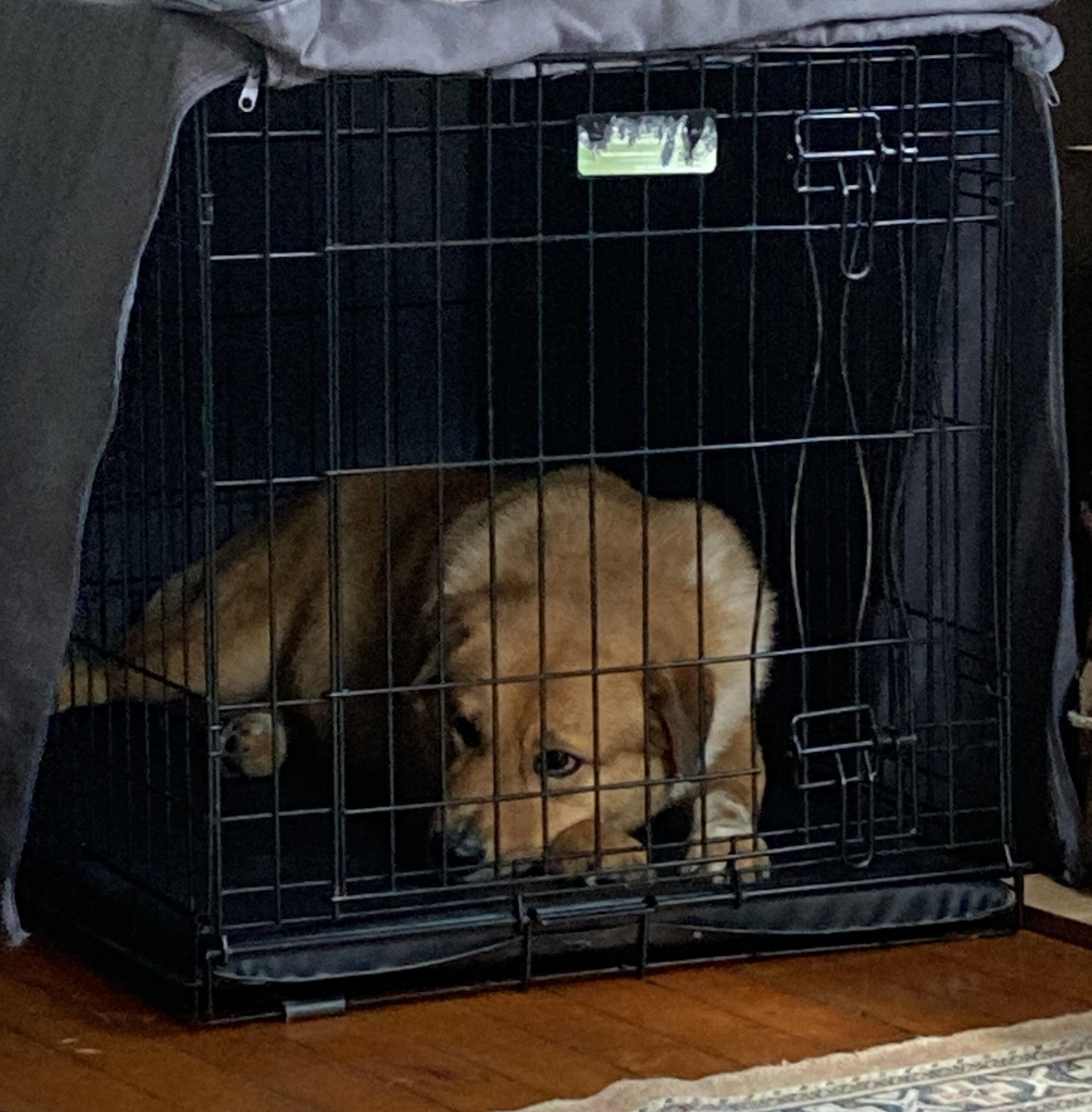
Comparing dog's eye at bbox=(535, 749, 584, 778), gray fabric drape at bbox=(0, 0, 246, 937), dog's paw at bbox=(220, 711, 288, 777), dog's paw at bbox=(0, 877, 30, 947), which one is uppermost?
gray fabric drape at bbox=(0, 0, 246, 937)

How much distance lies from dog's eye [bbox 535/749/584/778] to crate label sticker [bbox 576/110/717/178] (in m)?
0.80

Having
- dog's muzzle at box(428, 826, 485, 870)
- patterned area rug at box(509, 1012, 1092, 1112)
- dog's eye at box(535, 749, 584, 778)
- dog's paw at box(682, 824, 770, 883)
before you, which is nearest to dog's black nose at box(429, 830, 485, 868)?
dog's muzzle at box(428, 826, 485, 870)

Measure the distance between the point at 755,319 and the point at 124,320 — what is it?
1.18 m

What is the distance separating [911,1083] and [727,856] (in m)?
0.48

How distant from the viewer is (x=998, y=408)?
301cm

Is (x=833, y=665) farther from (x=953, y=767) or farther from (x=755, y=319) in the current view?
(x=755, y=319)

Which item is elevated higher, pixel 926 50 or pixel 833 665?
pixel 926 50

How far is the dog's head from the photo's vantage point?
2.93 m

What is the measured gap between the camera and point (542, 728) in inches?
115

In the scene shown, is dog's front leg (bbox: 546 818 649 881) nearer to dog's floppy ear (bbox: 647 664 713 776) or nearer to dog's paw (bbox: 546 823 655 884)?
dog's paw (bbox: 546 823 655 884)

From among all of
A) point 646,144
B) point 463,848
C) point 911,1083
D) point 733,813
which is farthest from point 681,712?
point 646,144

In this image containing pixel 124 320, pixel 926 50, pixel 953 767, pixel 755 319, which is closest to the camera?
pixel 124 320

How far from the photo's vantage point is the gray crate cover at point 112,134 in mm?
2510

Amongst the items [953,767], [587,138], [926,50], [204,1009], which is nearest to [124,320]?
[587,138]
